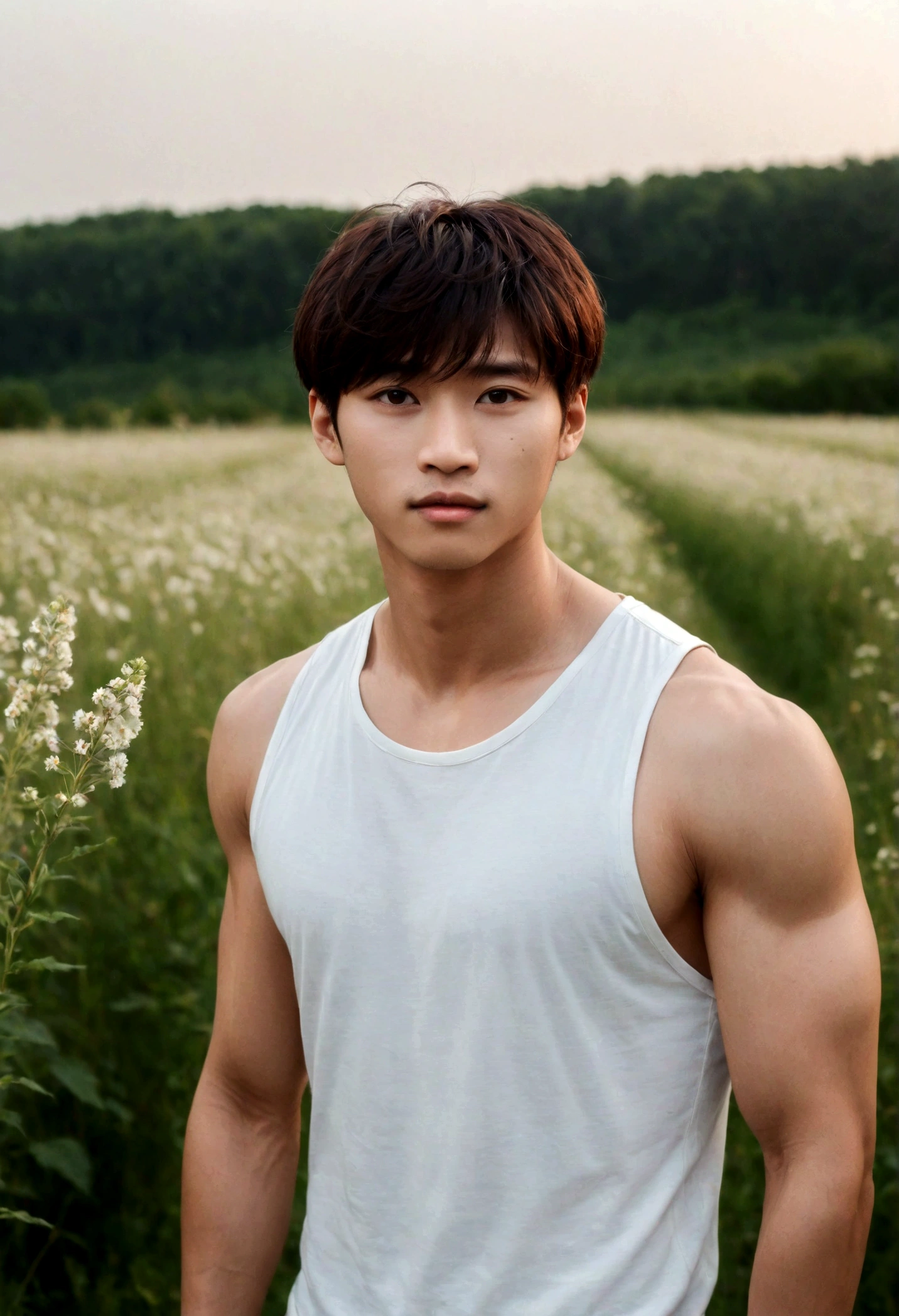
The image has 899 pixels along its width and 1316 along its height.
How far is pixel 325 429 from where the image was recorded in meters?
1.84

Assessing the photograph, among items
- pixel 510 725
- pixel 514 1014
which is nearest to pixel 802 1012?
pixel 514 1014

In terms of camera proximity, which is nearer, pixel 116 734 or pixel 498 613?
pixel 116 734

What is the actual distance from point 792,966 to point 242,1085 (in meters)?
1.02

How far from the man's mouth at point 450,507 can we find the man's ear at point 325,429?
0.90 ft

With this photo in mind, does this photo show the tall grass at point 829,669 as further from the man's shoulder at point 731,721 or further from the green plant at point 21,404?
the green plant at point 21,404

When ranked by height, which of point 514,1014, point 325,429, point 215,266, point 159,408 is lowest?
point 514,1014

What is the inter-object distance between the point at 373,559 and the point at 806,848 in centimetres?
616

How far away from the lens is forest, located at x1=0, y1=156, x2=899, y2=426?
254 inches

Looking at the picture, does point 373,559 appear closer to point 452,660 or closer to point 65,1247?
point 65,1247

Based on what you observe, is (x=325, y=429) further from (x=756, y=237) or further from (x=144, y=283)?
(x=756, y=237)

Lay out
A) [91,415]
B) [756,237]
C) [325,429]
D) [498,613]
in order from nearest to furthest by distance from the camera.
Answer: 1. [498,613]
2. [325,429]
3. [91,415]
4. [756,237]

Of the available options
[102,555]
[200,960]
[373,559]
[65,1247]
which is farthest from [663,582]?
[65,1247]

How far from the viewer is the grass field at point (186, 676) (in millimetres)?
2971

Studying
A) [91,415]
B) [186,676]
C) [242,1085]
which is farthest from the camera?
[91,415]
